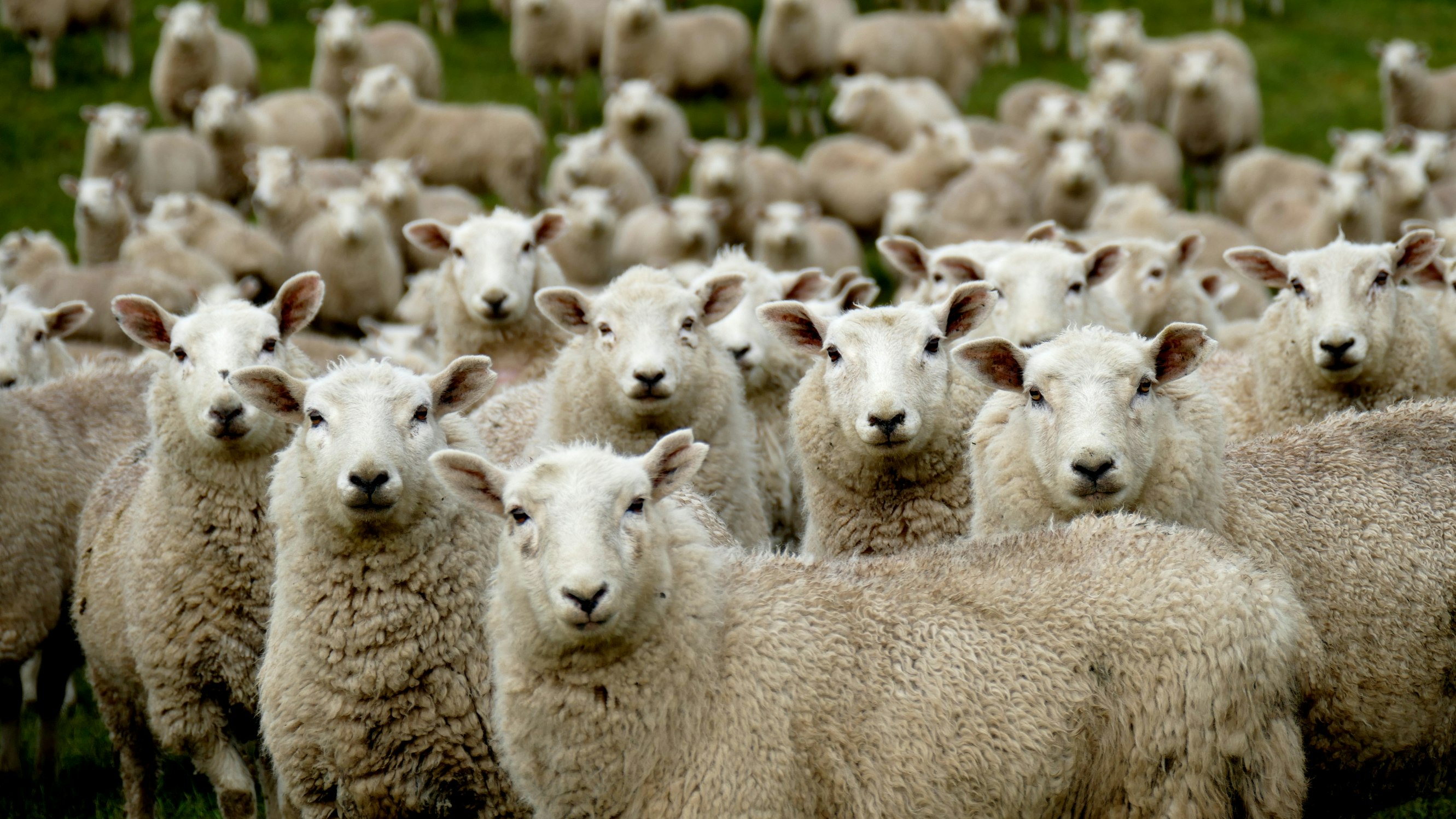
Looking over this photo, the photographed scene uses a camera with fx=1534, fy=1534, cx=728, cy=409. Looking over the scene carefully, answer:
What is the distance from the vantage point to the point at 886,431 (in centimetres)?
497

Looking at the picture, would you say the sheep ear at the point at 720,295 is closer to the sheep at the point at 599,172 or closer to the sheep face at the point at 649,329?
the sheep face at the point at 649,329

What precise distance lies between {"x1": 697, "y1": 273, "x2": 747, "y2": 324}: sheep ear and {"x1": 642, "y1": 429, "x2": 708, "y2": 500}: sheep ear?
1947mm

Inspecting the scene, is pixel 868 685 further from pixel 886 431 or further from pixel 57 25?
pixel 57 25

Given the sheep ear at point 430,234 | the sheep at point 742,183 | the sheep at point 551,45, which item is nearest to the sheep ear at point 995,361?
the sheep ear at point 430,234

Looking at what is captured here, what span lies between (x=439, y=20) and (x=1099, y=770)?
19.9m

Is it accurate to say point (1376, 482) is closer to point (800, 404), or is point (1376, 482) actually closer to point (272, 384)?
point (800, 404)

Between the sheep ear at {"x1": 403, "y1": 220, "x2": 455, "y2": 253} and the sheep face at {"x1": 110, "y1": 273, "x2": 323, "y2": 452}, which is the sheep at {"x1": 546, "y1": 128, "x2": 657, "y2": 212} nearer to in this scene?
the sheep ear at {"x1": 403, "y1": 220, "x2": 455, "y2": 253}

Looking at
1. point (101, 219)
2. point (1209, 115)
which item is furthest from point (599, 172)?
point (1209, 115)

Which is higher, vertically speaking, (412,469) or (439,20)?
(412,469)

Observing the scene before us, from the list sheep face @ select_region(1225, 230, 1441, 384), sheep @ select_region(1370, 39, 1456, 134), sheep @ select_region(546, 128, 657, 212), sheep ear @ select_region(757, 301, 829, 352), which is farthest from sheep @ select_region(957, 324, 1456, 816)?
sheep @ select_region(1370, 39, 1456, 134)

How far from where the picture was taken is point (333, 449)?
14.4ft

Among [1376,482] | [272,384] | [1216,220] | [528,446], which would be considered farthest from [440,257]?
[1376,482]

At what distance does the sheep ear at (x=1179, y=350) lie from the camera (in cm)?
454

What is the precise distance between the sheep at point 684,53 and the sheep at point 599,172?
234 centimetres
